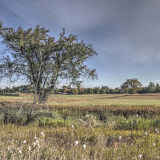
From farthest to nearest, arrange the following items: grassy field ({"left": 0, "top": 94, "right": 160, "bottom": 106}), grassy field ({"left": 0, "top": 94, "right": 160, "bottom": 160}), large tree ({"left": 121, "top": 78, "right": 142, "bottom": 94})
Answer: large tree ({"left": 121, "top": 78, "right": 142, "bottom": 94}) < grassy field ({"left": 0, "top": 94, "right": 160, "bottom": 106}) < grassy field ({"left": 0, "top": 94, "right": 160, "bottom": 160})

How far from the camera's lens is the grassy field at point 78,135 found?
2642 mm

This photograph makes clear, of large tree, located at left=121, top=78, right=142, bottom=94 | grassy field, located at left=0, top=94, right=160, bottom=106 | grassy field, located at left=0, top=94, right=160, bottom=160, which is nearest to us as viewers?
grassy field, located at left=0, top=94, right=160, bottom=160

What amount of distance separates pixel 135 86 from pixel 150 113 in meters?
90.6

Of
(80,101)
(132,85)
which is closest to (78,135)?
(80,101)

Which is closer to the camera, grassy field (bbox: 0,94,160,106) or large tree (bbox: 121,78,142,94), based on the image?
grassy field (bbox: 0,94,160,106)

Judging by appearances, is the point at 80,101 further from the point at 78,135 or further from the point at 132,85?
the point at 132,85

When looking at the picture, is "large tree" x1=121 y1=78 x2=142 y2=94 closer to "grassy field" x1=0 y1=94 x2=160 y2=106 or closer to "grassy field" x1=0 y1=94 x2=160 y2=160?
"grassy field" x1=0 y1=94 x2=160 y2=106

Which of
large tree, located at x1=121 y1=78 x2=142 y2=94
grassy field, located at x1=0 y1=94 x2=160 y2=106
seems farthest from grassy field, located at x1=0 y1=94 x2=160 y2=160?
large tree, located at x1=121 y1=78 x2=142 y2=94

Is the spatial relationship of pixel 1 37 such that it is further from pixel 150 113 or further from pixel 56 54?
pixel 150 113

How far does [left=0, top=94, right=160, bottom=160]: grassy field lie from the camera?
264 cm

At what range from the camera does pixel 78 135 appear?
4289 millimetres

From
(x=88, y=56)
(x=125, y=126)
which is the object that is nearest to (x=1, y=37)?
(x=88, y=56)

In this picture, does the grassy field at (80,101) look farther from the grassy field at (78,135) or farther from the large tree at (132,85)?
the large tree at (132,85)

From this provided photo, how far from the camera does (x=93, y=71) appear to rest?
69.9ft
